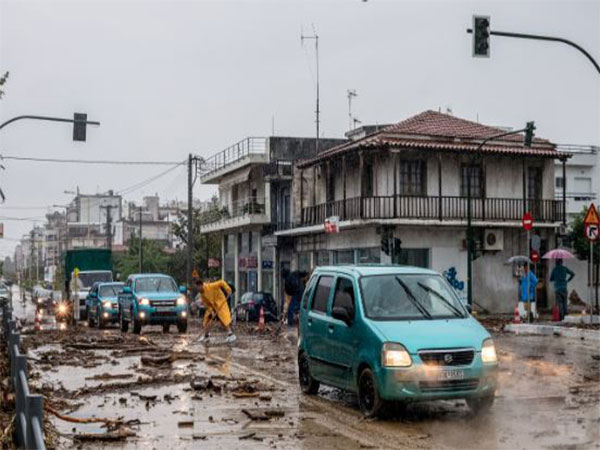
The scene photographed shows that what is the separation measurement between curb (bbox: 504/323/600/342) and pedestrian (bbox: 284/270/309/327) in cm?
629

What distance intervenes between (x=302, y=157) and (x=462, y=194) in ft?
45.1

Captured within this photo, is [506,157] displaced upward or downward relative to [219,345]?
upward

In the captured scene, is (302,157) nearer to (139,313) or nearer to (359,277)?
(139,313)

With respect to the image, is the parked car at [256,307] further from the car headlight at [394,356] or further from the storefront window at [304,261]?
the car headlight at [394,356]

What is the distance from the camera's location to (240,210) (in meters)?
57.9

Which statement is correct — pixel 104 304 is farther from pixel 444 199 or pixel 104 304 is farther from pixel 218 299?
pixel 444 199

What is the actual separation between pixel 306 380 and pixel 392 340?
2.87 m

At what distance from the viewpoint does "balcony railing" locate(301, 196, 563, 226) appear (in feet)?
135

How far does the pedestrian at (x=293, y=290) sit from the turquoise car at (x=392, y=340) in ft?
47.8

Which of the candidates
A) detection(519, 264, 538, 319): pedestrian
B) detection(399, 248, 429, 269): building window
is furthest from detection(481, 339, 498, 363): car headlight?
detection(399, 248, 429, 269): building window

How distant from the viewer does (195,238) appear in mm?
79562

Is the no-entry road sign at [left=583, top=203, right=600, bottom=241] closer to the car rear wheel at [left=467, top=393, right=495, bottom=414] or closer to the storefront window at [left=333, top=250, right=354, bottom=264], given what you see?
the car rear wheel at [left=467, top=393, right=495, bottom=414]

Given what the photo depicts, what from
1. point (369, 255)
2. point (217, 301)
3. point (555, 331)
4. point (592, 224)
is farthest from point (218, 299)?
point (369, 255)

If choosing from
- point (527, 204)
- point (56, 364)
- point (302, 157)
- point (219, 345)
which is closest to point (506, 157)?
point (527, 204)
